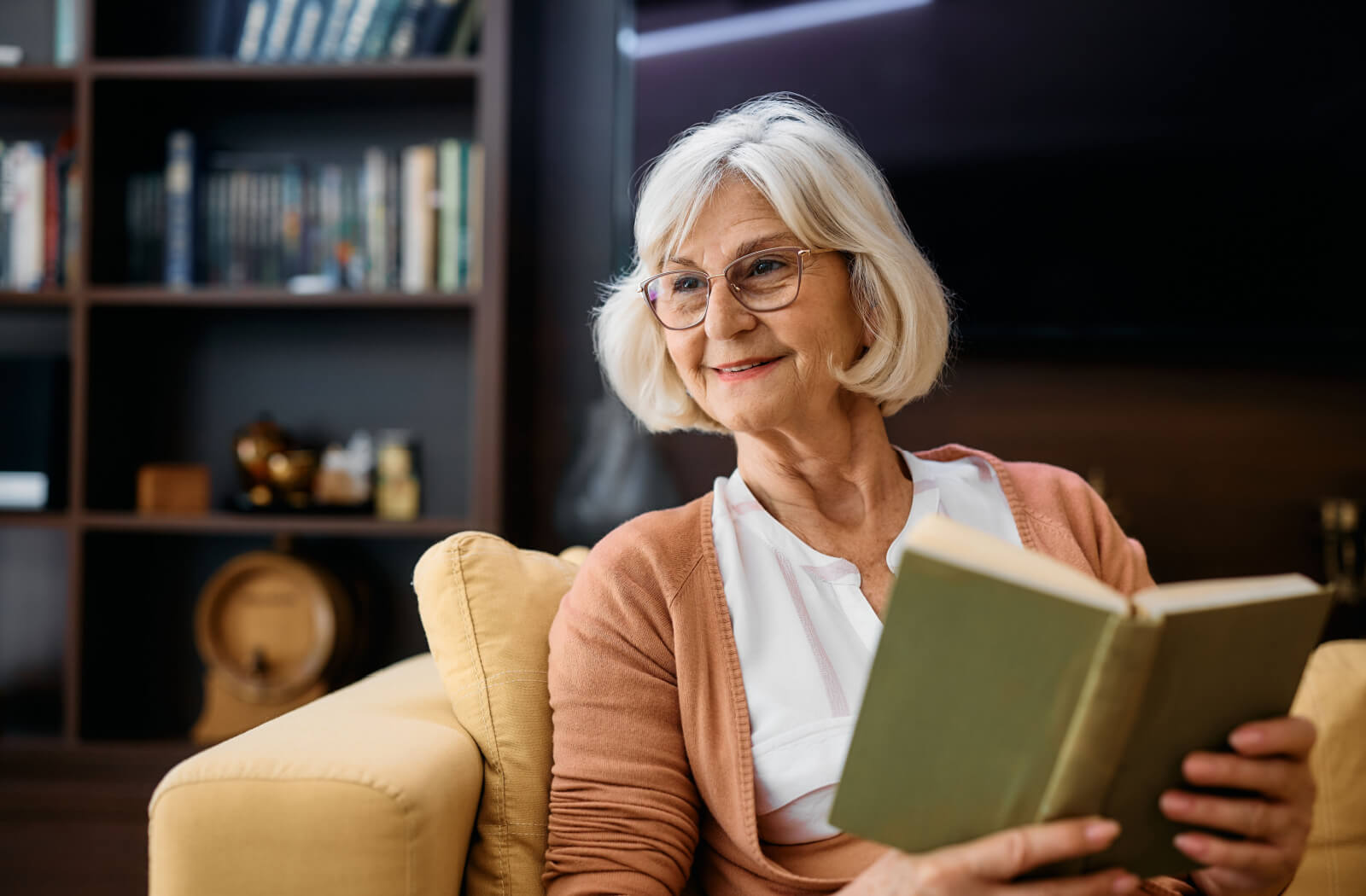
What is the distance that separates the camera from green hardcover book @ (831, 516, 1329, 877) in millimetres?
636

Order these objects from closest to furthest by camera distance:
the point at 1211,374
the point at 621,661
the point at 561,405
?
the point at 621,661, the point at 1211,374, the point at 561,405

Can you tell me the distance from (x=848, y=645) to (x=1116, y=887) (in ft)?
1.21

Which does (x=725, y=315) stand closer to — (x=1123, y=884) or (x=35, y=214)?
(x=1123, y=884)

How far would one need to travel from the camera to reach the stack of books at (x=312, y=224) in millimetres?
2236

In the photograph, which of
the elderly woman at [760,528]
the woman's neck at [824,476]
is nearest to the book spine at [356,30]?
the elderly woman at [760,528]

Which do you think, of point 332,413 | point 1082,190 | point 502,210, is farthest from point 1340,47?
point 332,413

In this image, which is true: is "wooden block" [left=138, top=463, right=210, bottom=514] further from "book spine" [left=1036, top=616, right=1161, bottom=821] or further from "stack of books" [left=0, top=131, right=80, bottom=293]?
"book spine" [left=1036, top=616, right=1161, bottom=821]

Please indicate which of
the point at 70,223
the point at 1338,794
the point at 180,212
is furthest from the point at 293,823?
the point at 70,223

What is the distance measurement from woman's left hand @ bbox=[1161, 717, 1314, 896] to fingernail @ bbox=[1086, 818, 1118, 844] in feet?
0.21

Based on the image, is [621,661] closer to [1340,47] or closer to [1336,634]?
[1336,634]

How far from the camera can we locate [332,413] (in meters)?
2.53

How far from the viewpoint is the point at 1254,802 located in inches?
29.5

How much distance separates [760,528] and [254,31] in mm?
1730

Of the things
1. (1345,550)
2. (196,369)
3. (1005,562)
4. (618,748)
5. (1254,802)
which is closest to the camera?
(1005,562)
